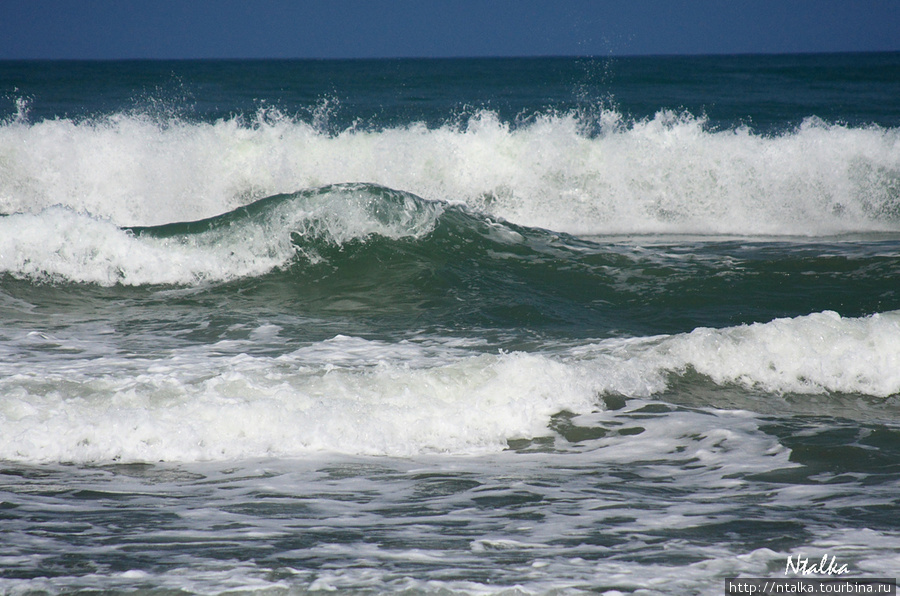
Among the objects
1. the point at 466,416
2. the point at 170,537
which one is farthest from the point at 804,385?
the point at 170,537

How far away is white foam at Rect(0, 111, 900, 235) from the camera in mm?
12203

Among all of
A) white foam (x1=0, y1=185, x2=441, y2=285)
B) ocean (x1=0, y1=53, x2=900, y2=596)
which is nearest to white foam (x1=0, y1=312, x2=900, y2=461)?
ocean (x1=0, y1=53, x2=900, y2=596)

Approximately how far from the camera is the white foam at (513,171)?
40.0ft

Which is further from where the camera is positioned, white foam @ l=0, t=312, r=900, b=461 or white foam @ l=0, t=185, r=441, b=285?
white foam @ l=0, t=185, r=441, b=285

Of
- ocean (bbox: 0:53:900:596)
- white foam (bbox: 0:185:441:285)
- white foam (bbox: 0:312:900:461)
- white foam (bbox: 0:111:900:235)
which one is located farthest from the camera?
white foam (bbox: 0:111:900:235)

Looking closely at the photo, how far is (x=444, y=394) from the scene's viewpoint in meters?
4.35

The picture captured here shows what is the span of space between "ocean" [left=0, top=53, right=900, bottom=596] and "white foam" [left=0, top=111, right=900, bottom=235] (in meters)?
0.12

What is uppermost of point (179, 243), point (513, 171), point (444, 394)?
point (513, 171)

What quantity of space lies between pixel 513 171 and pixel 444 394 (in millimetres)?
9514

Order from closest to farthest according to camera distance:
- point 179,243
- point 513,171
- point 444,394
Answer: point 444,394
point 179,243
point 513,171

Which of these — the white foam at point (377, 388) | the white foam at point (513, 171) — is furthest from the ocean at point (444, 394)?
the white foam at point (513, 171)

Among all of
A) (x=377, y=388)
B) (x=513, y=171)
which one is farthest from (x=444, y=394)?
(x=513, y=171)

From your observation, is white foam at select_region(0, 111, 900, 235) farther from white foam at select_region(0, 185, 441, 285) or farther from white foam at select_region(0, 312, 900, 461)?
white foam at select_region(0, 312, 900, 461)

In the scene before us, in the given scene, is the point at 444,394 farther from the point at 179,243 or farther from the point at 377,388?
the point at 179,243
